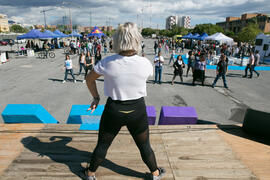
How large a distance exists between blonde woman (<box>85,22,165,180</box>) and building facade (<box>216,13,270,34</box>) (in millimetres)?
65037

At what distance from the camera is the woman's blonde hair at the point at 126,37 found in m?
1.63

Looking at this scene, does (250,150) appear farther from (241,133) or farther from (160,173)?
(160,173)

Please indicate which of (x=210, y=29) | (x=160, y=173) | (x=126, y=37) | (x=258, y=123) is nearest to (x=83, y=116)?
(x=160, y=173)

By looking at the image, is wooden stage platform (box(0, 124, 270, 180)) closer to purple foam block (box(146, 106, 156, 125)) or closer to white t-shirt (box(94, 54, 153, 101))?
purple foam block (box(146, 106, 156, 125))

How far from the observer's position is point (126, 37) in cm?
163

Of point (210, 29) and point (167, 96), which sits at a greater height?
point (210, 29)

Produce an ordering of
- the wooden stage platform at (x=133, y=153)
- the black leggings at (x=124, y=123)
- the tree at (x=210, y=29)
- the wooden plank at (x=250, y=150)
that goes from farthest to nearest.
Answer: the tree at (x=210, y=29) < the wooden plank at (x=250, y=150) < the wooden stage platform at (x=133, y=153) < the black leggings at (x=124, y=123)

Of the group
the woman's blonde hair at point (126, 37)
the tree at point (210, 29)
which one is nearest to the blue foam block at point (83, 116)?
the woman's blonde hair at point (126, 37)

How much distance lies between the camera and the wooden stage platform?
93.1 inches

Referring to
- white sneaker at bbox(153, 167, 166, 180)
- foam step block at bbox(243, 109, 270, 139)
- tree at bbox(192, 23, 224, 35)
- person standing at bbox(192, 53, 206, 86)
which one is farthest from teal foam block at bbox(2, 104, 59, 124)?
tree at bbox(192, 23, 224, 35)

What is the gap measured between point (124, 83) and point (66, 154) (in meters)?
1.73

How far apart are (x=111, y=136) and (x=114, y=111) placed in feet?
1.17

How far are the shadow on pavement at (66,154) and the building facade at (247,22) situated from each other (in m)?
65.1

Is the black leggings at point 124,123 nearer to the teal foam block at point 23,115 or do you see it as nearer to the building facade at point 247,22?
the teal foam block at point 23,115
